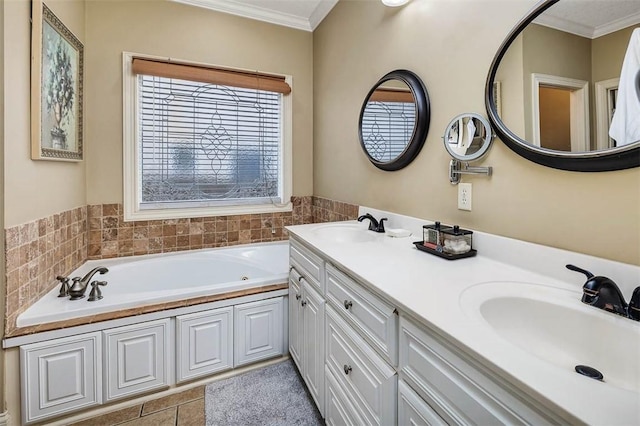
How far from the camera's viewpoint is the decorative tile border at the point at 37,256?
4.67ft

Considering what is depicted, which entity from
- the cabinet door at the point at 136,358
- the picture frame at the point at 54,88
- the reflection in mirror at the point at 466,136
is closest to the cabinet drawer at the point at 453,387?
the reflection in mirror at the point at 466,136

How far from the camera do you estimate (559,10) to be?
1.00 meters

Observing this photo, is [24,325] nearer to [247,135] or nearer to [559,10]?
[247,135]

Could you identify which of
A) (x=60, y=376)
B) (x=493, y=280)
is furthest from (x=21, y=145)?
(x=493, y=280)

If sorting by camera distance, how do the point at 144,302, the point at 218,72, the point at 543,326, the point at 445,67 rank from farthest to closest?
the point at 218,72 < the point at 144,302 < the point at 445,67 < the point at 543,326

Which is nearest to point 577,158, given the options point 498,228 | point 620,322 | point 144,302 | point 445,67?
point 498,228

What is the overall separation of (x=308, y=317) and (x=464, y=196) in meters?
0.97

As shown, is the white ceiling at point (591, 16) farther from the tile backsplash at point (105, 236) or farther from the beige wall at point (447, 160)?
the tile backsplash at point (105, 236)

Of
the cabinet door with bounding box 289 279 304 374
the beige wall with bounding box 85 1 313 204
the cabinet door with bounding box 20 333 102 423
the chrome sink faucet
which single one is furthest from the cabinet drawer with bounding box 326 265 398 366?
the beige wall with bounding box 85 1 313 204

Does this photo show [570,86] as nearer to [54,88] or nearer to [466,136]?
[466,136]

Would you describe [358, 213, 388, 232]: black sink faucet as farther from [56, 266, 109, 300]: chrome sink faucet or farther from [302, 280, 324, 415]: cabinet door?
[56, 266, 109, 300]: chrome sink faucet

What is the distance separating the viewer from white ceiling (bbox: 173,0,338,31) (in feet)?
8.40

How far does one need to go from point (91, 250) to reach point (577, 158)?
2955mm

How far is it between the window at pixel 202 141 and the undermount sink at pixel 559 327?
2315 millimetres
